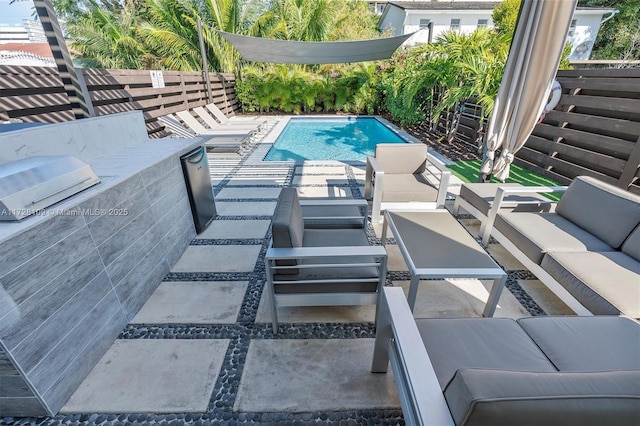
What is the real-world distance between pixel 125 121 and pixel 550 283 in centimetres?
411

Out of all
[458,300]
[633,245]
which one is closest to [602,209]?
[633,245]

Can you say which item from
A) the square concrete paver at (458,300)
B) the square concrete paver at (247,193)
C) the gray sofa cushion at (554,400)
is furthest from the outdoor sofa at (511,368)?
the square concrete paver at (247,193)

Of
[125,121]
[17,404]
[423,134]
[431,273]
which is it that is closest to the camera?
[17,404]

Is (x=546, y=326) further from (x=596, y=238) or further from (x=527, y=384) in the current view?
(x=596, y=238)

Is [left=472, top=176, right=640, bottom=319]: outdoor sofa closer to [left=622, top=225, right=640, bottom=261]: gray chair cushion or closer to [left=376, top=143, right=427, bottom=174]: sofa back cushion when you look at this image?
[left=622, top=225, right=640, bottom=261]: gray chair cushion

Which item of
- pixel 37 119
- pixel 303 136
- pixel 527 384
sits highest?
pixel 37 119

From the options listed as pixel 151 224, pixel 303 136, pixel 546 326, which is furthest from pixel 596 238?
pixel 303 136

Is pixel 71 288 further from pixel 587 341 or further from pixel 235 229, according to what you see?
pixel 587 341

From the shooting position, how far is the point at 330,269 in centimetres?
200

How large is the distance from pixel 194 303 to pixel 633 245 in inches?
133

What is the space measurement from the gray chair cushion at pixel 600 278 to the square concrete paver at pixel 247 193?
3425 millimetres

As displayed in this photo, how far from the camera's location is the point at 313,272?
1985 millimetres

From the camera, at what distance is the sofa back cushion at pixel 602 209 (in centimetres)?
220

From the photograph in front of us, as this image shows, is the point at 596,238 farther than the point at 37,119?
No
